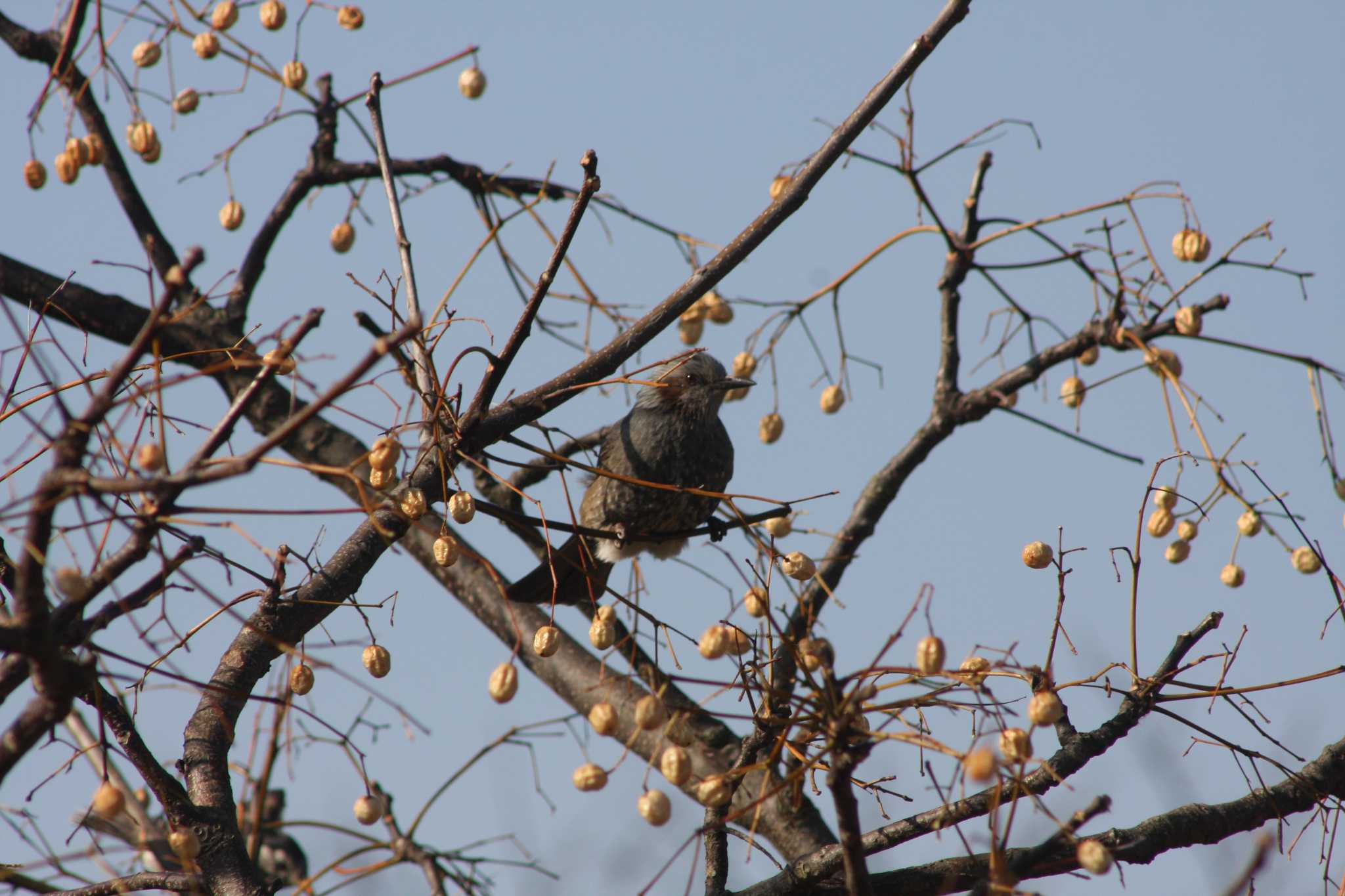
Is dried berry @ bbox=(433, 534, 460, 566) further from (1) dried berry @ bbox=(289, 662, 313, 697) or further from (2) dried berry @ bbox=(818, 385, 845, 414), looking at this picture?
(2) dried berry @ bbox=(818, 385, 845, 414)

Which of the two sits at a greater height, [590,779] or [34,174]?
[34,174]

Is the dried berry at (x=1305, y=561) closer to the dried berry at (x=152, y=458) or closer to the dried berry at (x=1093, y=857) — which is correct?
the dried berry at (x=1093, y=857)

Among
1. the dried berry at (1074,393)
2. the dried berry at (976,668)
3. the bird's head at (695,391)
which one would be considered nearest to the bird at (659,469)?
the bird's head at (695,391)

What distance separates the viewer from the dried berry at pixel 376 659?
3139 mm

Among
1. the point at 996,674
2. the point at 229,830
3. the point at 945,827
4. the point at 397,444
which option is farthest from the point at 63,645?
the point at 945,827

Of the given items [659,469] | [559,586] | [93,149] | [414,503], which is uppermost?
[93,149]

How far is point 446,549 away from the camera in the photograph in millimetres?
3027

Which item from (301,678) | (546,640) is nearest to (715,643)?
(546,640)

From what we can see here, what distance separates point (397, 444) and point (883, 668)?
1.27m

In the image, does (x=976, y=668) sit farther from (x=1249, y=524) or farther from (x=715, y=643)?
(x=1249, y=524)

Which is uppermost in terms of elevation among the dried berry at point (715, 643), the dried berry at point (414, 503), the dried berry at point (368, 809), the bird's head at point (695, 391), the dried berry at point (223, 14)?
the dried berry at point (223, 14)

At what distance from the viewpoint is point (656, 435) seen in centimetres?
542

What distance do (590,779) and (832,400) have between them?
110 inches

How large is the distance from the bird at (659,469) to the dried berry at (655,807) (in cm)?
247
